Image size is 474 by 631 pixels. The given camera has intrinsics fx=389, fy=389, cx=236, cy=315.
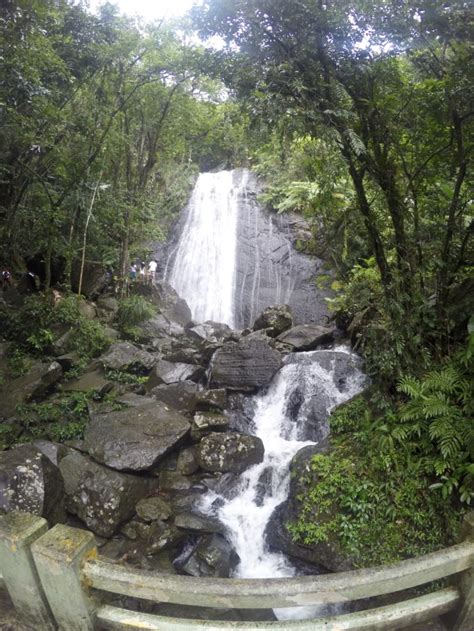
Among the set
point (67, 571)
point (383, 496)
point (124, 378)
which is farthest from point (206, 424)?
point (67, 571)

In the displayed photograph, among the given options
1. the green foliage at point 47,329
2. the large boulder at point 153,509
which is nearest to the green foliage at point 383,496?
the large boulder at point 153,509

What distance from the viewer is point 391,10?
4.74 m

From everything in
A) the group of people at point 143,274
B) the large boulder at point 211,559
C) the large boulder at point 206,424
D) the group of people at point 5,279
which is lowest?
the large boulder at point 211,559

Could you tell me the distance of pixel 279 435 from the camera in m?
8.52

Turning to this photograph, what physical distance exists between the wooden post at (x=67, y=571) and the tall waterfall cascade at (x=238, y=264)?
1349cm

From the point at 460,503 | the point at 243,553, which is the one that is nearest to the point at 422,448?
the point at 460,503

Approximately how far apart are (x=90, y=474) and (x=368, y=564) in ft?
14.8

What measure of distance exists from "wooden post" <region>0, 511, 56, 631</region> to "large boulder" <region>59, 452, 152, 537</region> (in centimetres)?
349

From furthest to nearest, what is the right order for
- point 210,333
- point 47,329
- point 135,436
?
1. point 210,333
2. point 47,329
3. point 135,436

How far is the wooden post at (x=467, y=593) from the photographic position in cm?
259

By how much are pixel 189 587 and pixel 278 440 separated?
20.1ft

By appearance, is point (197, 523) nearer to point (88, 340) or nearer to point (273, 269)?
point (88, 340)

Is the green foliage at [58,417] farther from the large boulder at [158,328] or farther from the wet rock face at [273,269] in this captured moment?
the wet rock face at [273,269]

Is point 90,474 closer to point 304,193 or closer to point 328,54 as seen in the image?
point 328,54
